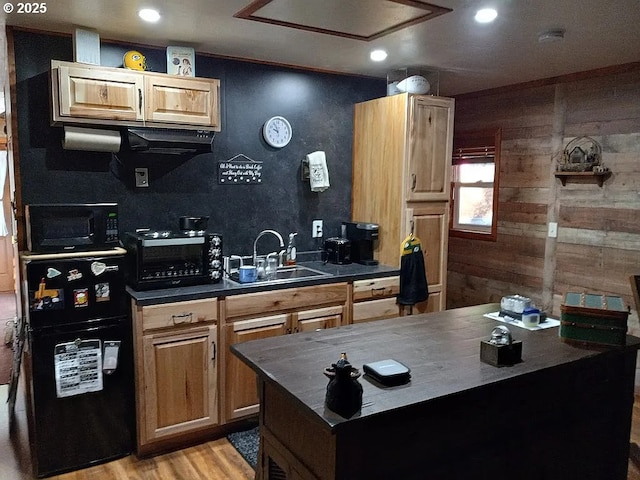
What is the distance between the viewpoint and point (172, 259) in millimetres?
3008

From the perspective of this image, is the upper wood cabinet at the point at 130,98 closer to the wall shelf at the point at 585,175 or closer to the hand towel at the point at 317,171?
the hand towel at the point at 317,171

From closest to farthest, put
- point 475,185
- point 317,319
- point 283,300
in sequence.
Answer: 1. point 283,300
2. point 317,319
3. point 475,185

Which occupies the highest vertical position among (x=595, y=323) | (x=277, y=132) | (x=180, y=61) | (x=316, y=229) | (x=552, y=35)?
(x=552, y=35)

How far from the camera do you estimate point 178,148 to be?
10.4 feet

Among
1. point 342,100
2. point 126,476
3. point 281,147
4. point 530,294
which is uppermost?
point 342,100

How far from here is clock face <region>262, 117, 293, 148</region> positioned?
370 centimetres

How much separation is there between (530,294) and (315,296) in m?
2.04

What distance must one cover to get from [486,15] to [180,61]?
5.80 ft

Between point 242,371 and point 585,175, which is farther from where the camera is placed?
point 585,175

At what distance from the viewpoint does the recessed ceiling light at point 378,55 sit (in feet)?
11.0

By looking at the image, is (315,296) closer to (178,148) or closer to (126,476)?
(178,148)

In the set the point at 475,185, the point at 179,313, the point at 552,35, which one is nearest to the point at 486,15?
the point at 552,35

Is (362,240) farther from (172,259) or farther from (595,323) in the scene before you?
(595,323)

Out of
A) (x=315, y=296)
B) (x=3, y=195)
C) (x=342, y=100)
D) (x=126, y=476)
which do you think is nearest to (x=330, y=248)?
(x=315, y=296)
